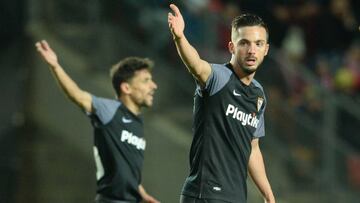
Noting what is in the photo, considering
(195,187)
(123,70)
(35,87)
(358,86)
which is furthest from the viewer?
(358,86)

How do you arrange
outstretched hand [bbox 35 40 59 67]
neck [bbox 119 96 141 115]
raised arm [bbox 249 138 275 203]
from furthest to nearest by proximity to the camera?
→ neck [bbox 119 96 141 115] < outstretched hand [bbox 35 40 59 67] < raised arm [bbox 249 138 275 203]

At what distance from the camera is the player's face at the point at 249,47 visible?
510 cm

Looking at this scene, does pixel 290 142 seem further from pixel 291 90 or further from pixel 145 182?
pixel 145 182

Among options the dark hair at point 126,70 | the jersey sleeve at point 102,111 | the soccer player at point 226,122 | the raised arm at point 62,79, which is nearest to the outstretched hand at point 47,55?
the raised arm at point 62,79

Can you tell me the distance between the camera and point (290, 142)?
9.58 meters

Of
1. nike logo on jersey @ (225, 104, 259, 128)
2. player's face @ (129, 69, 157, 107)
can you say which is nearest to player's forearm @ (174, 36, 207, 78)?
nike logo on jersey @ (225, 104, 259, 128)

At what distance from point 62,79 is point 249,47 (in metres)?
1.76

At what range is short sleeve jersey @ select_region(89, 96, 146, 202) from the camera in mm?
6371

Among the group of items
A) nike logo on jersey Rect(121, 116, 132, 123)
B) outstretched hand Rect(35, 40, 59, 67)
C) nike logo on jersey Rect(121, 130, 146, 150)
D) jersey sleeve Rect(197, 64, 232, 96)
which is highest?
outstretched hand Rect(35, 40, 59, 67)

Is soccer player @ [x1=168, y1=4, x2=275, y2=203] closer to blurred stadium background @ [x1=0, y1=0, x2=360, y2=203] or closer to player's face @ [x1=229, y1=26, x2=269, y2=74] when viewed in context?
player's face @ [x1=229, y1=26, x2=269, y2=74]

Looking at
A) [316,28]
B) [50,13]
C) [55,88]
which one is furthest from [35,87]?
[316,28]

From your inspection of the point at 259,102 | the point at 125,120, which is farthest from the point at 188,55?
the point at 125,120

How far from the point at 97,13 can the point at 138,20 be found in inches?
17.6

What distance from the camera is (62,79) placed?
634cm
